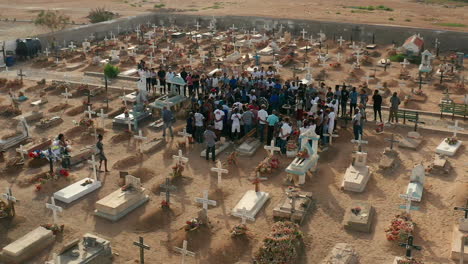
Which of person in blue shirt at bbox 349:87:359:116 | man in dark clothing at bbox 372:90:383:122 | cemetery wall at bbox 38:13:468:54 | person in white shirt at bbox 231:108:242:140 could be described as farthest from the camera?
cemetery wall at bbox 38:13:468:54

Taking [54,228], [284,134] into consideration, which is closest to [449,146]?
[284,134]

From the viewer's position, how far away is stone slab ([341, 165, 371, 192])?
1538cm

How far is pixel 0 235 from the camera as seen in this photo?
534 inches

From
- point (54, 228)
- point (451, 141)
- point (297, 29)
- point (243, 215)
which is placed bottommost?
point (54, 228)

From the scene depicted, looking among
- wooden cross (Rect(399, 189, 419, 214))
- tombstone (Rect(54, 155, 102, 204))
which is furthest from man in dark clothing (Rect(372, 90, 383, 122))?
tombstone (Rect(54, 155, 102, 204))

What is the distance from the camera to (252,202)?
47.8ft

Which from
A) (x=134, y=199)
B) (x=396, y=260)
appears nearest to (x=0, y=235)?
(x=134, y=199)

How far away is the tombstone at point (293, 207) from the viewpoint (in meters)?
13.7

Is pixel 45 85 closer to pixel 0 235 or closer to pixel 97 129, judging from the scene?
pixel 97 129

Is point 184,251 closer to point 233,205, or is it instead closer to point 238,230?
point 238,230

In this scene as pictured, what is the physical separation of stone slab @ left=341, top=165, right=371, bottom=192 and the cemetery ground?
21 cm

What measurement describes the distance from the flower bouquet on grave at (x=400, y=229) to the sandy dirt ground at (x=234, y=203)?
0.73ft

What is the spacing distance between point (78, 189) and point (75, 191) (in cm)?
16

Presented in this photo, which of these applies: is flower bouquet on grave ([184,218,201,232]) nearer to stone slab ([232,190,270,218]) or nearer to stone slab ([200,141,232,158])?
stone slab ([232,190,270,218])
